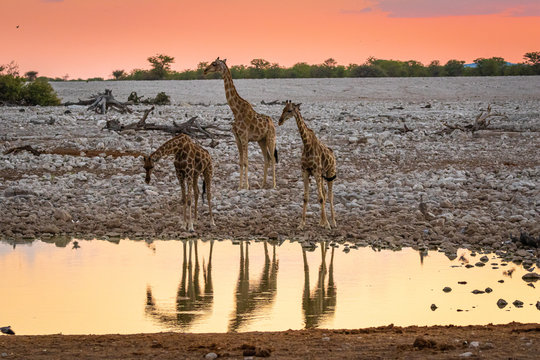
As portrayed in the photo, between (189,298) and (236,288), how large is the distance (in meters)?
0.80

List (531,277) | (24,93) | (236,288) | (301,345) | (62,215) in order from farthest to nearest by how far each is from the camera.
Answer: (24,93)
(62,215)
(531,277)
(236,288)
(301,345)

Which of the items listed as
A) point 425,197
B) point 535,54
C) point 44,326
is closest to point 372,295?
point 44,326

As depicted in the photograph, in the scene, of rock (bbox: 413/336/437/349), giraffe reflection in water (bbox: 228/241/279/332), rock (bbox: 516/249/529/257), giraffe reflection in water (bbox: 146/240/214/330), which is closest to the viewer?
rock (bbox: 413/336/437/349)

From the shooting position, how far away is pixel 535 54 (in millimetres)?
70312

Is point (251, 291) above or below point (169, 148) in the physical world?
below

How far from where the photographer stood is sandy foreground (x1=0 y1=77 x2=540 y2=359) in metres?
7.12

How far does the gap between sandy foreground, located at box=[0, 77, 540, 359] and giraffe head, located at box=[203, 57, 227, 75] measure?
228 cm

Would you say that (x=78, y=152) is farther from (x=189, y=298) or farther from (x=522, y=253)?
(x=522, y=253)

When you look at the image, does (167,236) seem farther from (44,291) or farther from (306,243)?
(44,291)

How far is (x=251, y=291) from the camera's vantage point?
410 inches

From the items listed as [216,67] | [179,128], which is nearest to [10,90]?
[179,128]

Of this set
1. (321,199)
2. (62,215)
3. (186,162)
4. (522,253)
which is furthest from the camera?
(62,215)

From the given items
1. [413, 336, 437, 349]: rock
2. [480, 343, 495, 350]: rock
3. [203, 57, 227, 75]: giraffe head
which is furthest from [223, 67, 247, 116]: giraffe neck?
[480, 343, 495, 350]: rock

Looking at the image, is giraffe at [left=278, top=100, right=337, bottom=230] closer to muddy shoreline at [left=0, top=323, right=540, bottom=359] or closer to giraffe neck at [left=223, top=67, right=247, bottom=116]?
giraffe neck at [left=223, top=67, right=247, bottom=116]
